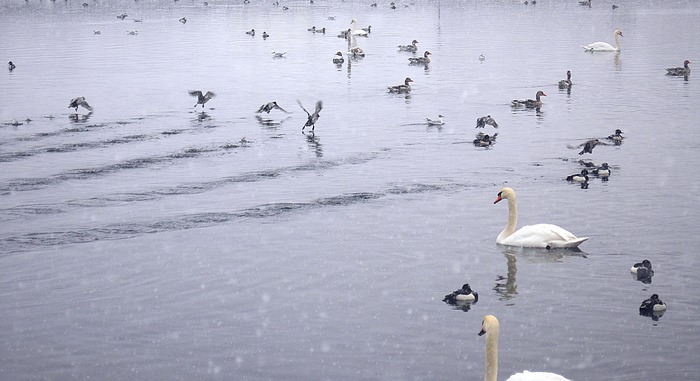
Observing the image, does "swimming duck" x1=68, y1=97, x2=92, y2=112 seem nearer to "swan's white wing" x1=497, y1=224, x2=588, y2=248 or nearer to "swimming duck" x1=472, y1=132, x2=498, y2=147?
"swimming duck" x1=472, y1=132, x2=498, y2=147

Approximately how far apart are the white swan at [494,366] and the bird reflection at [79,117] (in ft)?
109

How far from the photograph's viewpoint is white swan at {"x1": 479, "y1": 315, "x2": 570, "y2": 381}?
15284mm

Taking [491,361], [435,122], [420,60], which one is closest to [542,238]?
[491,361]

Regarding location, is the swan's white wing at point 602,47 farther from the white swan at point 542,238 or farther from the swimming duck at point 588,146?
the white swan at point 542,238

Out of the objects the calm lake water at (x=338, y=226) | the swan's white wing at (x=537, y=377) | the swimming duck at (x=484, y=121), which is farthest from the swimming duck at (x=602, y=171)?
the swan's white wing at (x=537, y=377)

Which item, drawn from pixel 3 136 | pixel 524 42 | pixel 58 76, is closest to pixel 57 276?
pixel 3 136

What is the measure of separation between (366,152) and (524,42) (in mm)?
46389

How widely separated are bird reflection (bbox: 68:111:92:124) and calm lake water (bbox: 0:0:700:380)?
0.41 meters

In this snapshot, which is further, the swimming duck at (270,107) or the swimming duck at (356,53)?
the swimming duck at (356,53)

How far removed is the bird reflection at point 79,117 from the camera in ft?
153

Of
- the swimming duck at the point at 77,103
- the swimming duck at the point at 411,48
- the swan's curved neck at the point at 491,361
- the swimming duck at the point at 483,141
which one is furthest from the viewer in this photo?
the swimming duck at the point at 411,48

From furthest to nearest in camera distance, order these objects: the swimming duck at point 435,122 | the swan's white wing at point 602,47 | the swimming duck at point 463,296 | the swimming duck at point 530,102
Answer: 1. the swan's white wing at point 602,47
2. the swimming duck at point 530,102
3. the swimming duck at point 435,122
4. the swimming duck at point 463,296

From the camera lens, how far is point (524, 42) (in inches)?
3231

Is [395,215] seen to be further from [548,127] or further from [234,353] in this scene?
[548,127]
